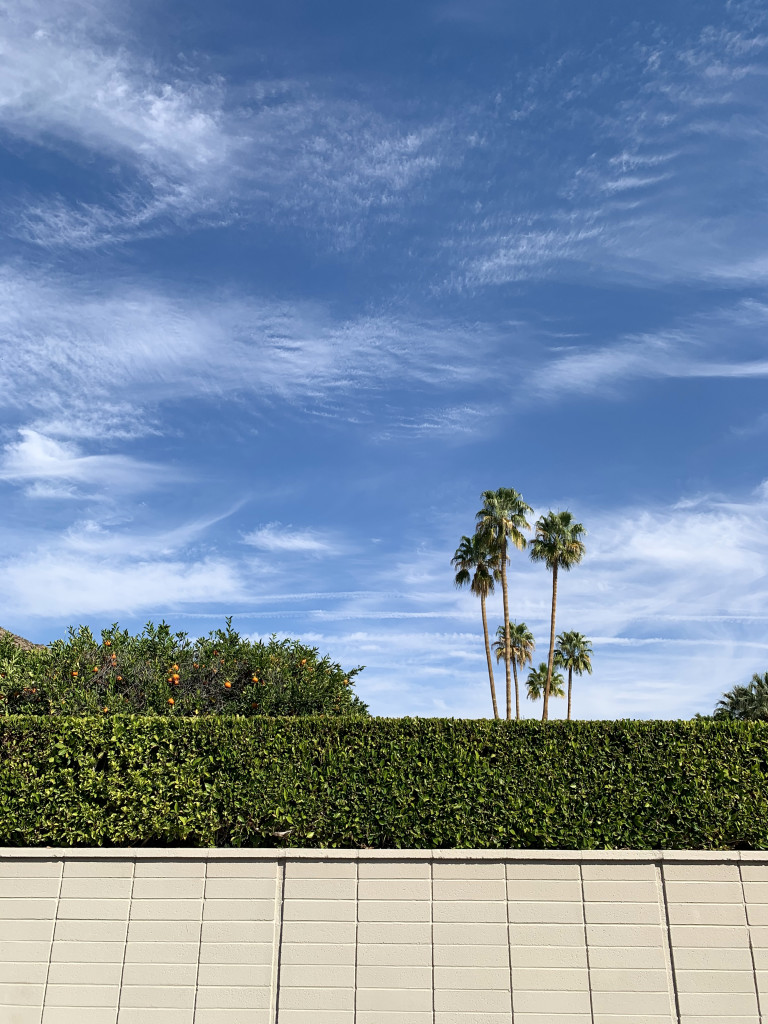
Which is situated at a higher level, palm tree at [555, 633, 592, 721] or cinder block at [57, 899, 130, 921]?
palm tree at [555, 633, 592, 721]

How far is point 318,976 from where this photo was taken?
9766 millimetres

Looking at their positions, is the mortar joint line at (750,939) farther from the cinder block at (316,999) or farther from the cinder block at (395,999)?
the cinder block at (316,999)

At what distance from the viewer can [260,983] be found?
977 cm

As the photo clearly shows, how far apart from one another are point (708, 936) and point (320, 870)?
4.83m

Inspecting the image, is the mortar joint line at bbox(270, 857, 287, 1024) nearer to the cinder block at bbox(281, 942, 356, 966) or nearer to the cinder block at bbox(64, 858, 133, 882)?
the cinder block at bbox(281, 942, 356, 966)

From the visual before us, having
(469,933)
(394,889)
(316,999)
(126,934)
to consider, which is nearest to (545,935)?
(469,933)

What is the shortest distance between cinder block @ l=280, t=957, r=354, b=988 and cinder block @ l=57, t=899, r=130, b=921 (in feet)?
7.03

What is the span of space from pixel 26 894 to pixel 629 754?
7874 mm

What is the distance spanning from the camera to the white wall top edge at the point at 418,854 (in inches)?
397

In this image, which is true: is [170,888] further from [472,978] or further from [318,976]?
[472,978]

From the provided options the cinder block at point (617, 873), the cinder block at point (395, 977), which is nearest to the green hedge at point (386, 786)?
the cinder block at point (617, 873)

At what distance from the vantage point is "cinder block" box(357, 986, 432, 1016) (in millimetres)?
9586

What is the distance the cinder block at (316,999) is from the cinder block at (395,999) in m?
0.16

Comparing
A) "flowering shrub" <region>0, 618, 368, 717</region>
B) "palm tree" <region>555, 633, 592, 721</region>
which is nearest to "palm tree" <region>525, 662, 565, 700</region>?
"palm tree" <region>555, 633, 592, 721</region>
